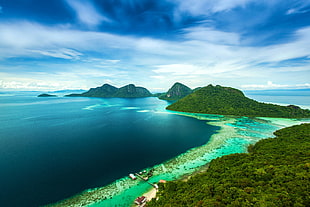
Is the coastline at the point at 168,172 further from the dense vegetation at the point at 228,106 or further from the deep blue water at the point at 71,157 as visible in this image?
the dense vegetation at the point at 228,106

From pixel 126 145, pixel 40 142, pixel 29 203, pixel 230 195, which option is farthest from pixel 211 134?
pixel 40 142

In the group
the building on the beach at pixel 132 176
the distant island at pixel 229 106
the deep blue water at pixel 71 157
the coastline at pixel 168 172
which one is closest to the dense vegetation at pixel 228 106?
the distant island at pixel 229 106

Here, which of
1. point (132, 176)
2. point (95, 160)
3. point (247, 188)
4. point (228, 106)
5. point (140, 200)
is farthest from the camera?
point (228, 106)

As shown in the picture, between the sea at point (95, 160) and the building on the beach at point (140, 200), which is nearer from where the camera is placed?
the building on the beach at point (140, 200)

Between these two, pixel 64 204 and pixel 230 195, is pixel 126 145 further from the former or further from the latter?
pixel 230 195

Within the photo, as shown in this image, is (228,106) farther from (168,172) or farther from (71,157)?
(71,157)

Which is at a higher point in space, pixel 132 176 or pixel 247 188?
pixel 247 188

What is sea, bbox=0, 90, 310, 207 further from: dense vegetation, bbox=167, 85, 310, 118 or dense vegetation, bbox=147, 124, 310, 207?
dense vegetation, bbox=167, 85, 310, 118

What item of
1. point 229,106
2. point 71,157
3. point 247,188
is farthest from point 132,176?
point 229,106

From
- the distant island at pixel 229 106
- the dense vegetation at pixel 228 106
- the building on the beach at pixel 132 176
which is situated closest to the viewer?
the building on the beach at pixel 132 176
